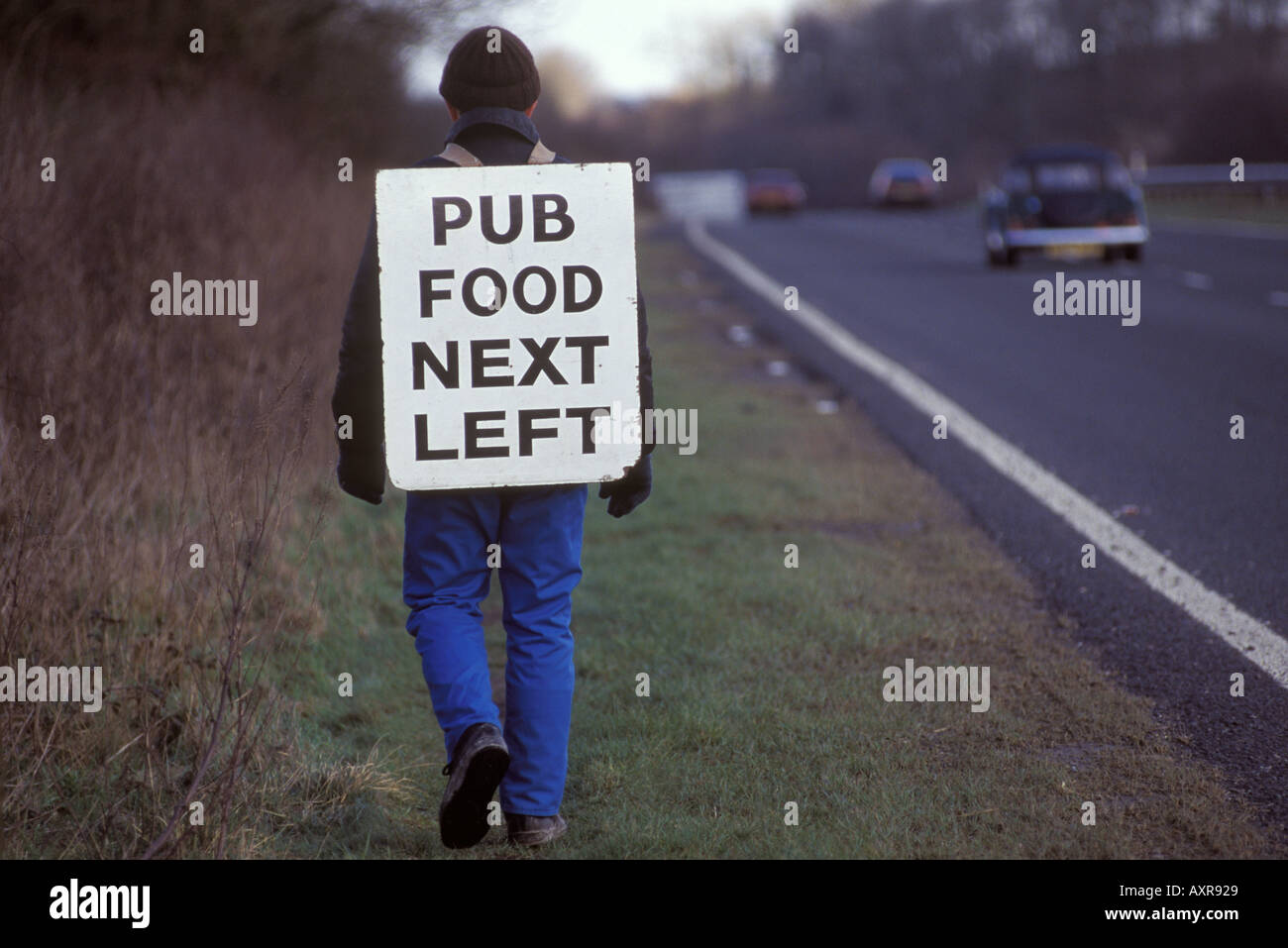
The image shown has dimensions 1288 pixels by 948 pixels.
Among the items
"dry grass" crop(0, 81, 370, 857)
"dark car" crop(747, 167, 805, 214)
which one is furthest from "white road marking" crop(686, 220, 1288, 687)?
"dark car" crop(747, 167, 805, 214)

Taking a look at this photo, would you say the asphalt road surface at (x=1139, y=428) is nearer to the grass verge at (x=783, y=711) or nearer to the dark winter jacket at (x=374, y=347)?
the grass verge at (x=783, y=711)

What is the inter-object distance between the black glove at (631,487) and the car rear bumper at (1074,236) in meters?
17.9

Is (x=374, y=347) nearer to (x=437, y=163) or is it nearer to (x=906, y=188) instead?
(x=437, y=163)

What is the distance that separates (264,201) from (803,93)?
103940 mm

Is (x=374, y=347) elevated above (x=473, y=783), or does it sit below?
above

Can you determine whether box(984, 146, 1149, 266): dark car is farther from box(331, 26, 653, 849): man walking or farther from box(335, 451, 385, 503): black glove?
box(335, 451, 385, 503): black glove

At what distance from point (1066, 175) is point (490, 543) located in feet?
61.9

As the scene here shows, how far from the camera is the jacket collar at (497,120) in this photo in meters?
3.55

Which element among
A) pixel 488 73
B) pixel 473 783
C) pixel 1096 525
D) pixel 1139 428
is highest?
pixel 488 73

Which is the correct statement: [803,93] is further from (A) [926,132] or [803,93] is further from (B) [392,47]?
(B) [392,47]

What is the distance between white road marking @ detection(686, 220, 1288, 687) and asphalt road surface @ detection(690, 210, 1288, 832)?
6 centimetres

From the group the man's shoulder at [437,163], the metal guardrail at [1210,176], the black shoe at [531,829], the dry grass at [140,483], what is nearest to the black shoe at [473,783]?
the black shoe at [531,829]

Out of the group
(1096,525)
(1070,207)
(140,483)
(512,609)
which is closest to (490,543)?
(512,609)

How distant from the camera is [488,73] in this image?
3.56 meters
